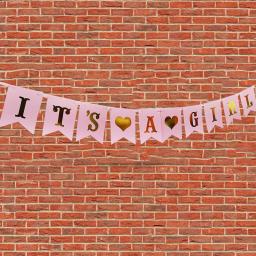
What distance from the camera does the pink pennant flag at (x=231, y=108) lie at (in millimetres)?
4777

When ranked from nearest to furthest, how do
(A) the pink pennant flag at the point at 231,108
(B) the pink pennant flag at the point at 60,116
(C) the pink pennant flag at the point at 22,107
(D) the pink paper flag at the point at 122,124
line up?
(C) the pink pennant flag at the point at 22,107 → (B) the pink pennant flag at the point at 60,116 → (D) the pink paper flag at the point at 122,124 → (A) the pink pennant flag at the point at 231,108

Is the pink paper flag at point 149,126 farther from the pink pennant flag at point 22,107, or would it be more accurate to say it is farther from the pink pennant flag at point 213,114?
the pink pennant flag at point 22,107

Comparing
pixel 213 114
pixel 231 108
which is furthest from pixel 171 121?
pixel 231 108

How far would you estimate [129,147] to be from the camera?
4.86 meters

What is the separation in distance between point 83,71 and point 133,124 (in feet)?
2.36

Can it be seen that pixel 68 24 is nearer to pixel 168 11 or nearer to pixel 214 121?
pixel 168 11

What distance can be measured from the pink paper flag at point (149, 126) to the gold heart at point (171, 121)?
8cm

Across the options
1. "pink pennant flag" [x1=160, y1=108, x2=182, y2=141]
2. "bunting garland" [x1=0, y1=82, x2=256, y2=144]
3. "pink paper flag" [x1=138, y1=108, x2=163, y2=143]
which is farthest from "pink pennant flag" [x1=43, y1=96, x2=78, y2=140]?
"pink pennant flag" [x1=160, y1=108, x2=182, y2=141]

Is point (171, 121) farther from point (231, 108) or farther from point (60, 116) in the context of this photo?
point (60, 116)

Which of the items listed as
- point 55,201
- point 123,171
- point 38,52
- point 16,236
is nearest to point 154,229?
point 123,171

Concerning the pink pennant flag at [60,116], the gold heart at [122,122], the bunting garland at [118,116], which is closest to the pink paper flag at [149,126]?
the bunting garland at [118,116]

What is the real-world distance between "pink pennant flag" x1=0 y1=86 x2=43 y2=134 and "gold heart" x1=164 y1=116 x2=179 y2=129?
3.78 feet

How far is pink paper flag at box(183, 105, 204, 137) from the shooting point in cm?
473

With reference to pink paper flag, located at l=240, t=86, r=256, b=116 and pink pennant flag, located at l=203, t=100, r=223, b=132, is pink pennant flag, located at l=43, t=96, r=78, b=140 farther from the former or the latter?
pink paper flag, located at l=240, t=86, r=256, b=116
